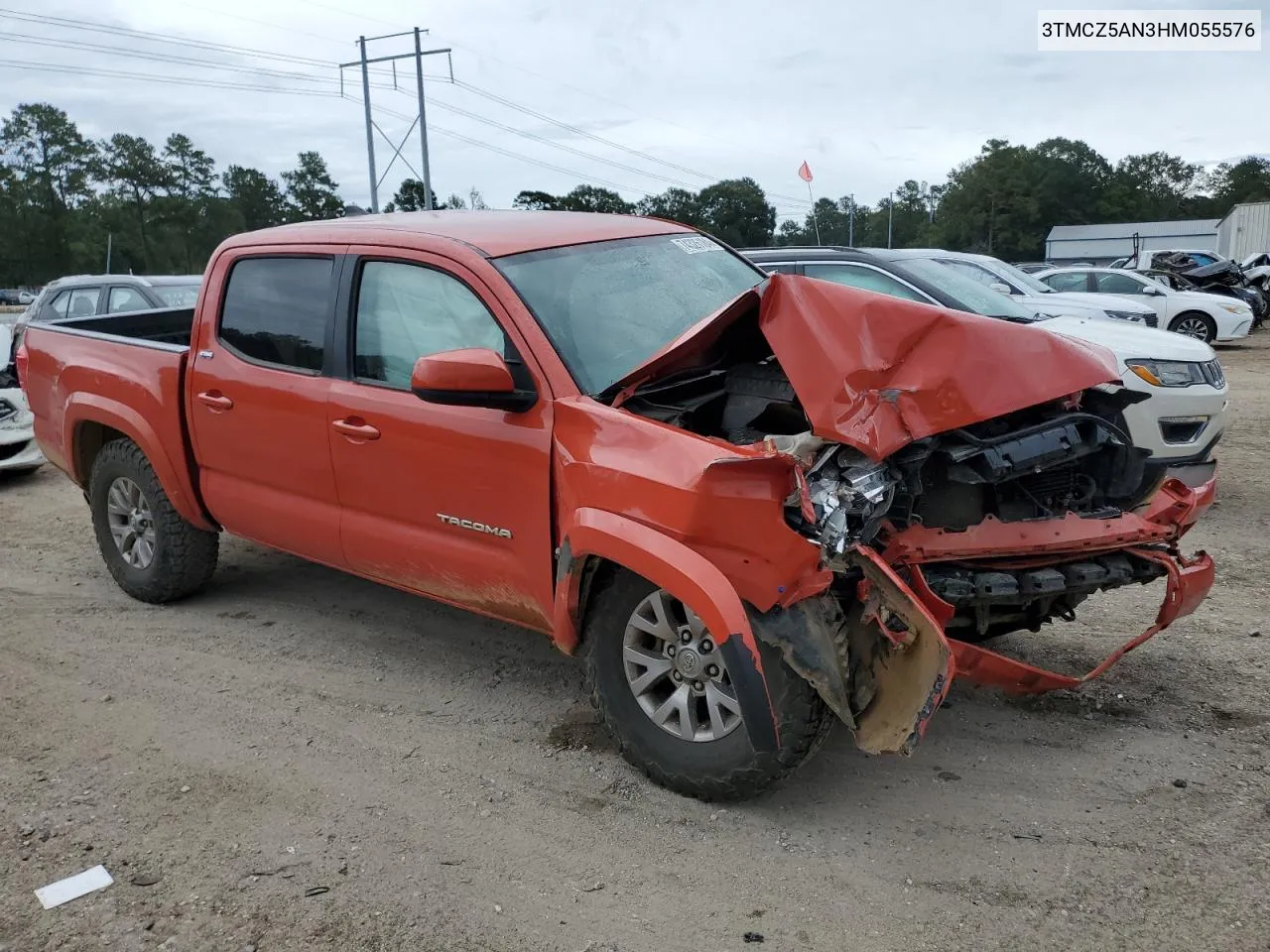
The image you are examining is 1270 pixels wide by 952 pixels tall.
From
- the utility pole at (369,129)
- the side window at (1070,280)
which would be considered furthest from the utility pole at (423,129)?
the side window at (1070,280)

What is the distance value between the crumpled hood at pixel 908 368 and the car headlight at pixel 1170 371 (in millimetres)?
3744

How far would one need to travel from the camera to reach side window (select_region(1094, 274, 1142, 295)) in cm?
1739

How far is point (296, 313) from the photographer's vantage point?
4.38 metres

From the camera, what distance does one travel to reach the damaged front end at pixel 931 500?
2.91m

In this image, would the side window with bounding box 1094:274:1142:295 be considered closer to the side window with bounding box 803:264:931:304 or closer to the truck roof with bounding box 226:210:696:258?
the side window with bounding box 803:264:931:304

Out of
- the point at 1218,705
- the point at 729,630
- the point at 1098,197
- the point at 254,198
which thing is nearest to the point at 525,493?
the point at 729,630

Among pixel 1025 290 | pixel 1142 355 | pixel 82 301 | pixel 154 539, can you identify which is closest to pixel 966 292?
pixel 1142 355

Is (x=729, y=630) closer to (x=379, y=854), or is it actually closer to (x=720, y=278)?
(x=379, y=854)

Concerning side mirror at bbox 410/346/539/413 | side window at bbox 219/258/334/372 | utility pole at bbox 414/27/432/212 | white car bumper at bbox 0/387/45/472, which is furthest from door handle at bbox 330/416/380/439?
utility pole at bbox 414/27/432/212

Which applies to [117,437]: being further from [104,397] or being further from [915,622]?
[915,622]

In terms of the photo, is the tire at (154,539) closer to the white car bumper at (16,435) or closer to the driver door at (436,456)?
the driver door at (436,456)

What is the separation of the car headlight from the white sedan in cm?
1183

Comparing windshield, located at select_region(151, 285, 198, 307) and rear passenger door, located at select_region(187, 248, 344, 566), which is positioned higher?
windshield, located at select_region(151, 285, 198, 307)

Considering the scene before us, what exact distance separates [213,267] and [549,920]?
360 cm
